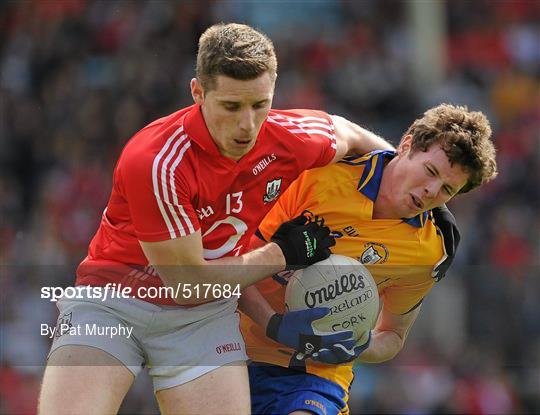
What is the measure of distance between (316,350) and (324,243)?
461mm

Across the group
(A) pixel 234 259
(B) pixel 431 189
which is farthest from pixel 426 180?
(A) pixel 234 259

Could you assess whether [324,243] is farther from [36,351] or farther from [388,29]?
[388,29]

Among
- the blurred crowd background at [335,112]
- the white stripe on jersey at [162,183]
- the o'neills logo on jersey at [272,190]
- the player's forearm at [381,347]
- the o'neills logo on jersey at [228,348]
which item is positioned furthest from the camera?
the blurred crowd background at [335,112]

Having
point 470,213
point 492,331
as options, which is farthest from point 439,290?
point 470,213

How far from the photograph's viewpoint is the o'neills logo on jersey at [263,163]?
477cm

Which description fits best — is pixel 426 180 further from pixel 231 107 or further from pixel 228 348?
pixel 228 348

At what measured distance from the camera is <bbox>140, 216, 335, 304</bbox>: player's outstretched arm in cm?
456

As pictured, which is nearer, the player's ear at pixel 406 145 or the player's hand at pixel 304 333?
the player's hand at pixel 304 333

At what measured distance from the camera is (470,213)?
10.5 metres

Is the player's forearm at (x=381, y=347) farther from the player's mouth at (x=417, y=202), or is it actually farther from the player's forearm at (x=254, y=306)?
the player's mouth at (x=417, y=202)

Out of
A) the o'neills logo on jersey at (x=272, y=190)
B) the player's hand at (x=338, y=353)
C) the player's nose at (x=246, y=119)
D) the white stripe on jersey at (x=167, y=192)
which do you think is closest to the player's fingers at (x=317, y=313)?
the player's hand at (x=338, y=353)

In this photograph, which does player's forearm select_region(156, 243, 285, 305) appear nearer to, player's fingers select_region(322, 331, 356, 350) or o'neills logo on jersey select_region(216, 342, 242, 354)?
o'neills logo on jersey select_region(216, 342, 242, 354)

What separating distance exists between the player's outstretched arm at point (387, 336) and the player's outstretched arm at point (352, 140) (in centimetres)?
79

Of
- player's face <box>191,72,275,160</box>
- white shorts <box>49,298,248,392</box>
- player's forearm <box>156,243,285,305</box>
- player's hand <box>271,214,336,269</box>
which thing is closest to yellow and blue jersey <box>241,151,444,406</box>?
player's hand <box>271,214,336,269</box>
